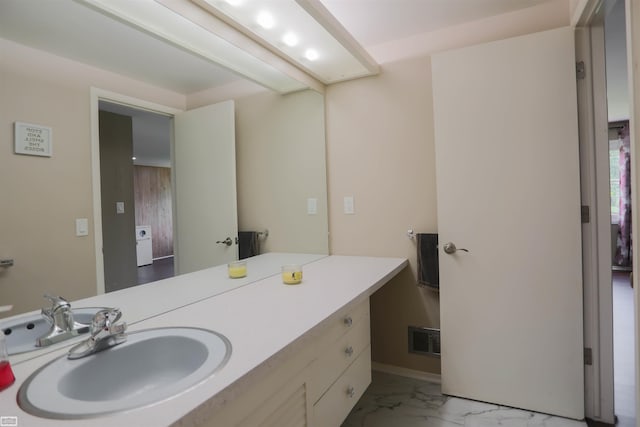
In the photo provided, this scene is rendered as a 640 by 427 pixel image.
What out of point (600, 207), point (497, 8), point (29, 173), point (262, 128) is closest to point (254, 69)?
point (262, 128)

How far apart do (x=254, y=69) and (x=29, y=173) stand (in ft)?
4.09

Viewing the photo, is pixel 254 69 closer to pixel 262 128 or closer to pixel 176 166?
pixel 262 128

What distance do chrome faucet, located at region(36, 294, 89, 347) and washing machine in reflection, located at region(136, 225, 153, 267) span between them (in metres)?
0.28

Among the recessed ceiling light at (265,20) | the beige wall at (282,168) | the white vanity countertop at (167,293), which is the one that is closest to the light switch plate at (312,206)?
the beige wall at (282,168)

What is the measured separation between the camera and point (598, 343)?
1715mm

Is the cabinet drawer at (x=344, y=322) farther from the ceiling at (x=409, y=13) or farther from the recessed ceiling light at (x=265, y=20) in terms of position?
the ceiling at (x=409, y=13)

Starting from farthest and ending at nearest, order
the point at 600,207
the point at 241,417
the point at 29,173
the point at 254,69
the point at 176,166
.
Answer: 1. the point at 254,69
2. the point at 600,207
3. the point at 176,166
4. the point at 29,173
5. the point at 241,417

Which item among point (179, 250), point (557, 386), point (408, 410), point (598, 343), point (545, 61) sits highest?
point (545, 61)

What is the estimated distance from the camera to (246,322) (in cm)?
111

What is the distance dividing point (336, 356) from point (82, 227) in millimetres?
1022

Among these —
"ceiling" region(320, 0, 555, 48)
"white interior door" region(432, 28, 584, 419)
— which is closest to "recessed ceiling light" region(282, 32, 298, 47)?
"ceiling" region(320, 0, 555, 48)

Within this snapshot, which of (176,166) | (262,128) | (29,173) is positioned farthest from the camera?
(262,128)

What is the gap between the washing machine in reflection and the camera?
1.19 m

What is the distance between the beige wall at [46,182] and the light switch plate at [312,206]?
4.52ft
